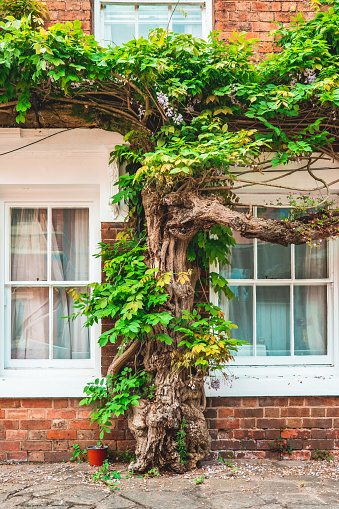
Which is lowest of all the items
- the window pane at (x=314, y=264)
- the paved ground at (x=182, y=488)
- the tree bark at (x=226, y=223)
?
the paved ground at (x=182, y=488)

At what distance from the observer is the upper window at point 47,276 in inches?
168

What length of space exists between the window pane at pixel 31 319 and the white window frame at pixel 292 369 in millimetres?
1513

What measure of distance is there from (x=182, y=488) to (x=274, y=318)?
66.8 inches

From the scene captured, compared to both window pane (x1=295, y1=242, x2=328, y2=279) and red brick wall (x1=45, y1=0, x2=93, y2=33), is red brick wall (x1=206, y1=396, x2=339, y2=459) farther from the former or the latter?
red brick wall (x1=45, y1=0, x2=93, y2=33)

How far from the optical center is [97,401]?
403cm

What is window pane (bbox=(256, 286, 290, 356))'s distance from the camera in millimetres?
4352

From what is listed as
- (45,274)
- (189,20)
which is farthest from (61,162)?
(189,20)

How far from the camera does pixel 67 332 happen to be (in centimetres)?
429

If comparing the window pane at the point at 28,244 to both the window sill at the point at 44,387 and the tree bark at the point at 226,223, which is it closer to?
the window sill at the point at 44,387

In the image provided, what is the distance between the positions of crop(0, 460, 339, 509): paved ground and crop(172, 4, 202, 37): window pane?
381cm

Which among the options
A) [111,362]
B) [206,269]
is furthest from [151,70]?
[111,362]

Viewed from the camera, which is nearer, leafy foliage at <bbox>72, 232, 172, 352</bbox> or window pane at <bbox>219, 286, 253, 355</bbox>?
leafy foliage at <bbox>72, 232, 172, 352</bbox>

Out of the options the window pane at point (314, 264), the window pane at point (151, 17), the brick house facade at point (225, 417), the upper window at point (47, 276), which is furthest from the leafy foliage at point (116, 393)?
the window pane at point (151, 17)

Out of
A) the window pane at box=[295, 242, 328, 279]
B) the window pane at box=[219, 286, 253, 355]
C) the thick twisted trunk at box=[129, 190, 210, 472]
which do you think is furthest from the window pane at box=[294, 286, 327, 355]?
the thick twisted trunk at box=[129, 190, 210, 472]
